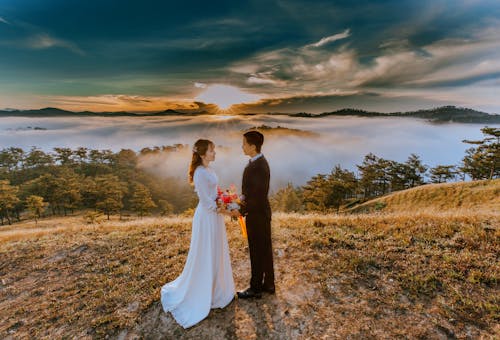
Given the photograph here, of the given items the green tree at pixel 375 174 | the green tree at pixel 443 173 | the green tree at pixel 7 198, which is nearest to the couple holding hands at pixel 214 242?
the green tree at pixel 7 198

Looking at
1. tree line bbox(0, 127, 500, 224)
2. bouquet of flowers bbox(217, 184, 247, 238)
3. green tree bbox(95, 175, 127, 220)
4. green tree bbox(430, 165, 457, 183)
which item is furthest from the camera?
green tree bbox(430, 165, 457, 183)

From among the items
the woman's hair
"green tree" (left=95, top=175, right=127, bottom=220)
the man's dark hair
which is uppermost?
the man's dark hair

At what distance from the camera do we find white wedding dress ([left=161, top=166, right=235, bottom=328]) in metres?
5.25

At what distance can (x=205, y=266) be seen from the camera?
5590 millimetres

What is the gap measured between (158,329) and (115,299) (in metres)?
1.95

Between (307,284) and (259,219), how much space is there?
241 centimetres

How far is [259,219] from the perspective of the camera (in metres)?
5.52

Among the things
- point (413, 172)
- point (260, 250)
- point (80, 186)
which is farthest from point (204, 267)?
point (413, 172)

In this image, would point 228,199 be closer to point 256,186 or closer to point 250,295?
point 256,186

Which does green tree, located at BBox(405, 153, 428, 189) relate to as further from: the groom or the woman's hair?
the woman's hair

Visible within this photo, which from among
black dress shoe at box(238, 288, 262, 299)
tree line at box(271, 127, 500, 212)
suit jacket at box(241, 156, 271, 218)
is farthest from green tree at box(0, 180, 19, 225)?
A: suit jacket at box(241, 156, 271, 218)

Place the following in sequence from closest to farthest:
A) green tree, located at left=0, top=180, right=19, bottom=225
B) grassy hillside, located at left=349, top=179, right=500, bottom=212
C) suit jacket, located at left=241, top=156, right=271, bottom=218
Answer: suit jacket, located at left=241, top=156, right=271, bottom=218 → grassy hillside, located at left=349, top=179, right=500, bottom=212 → green tree, located at left=0, top=180, right=19, bottom=225

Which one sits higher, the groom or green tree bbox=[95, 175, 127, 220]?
the groom

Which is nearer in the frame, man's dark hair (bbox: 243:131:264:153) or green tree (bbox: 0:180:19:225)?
man's dark hair (bbox: 243:131:264:153)
